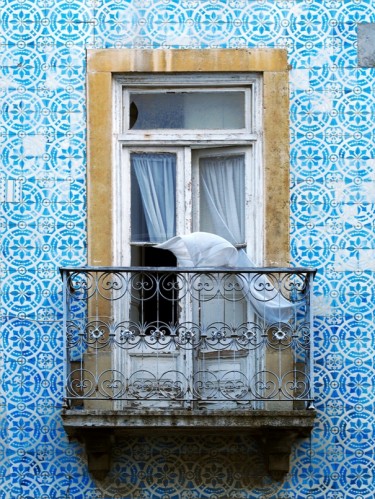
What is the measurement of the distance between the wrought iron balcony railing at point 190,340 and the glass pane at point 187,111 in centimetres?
120

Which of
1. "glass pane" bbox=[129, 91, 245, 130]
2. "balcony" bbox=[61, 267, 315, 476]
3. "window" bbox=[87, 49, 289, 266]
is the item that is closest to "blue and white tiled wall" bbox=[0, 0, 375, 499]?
"window" bbox=[87, 49, 289, 266]

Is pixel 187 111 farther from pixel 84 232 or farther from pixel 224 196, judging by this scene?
pixel 84 232

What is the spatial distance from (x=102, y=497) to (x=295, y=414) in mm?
1565

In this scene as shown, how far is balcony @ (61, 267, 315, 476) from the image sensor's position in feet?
47.0

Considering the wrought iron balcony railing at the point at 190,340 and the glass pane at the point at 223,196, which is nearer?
the wrought iron balcony railing at the point at 190,340

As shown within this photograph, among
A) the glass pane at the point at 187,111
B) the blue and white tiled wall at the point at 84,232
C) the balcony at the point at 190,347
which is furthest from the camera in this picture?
the glass pane at the point at 187,111

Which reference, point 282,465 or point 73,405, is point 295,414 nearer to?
point 282,465

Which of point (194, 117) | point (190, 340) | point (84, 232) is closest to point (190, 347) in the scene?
point (190, 340)

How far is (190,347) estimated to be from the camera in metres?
14.7

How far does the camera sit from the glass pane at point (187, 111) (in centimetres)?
1512

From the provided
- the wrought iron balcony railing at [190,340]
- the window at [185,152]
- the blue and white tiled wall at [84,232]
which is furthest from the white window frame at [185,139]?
the wrought iron balcony railing at [190,340]

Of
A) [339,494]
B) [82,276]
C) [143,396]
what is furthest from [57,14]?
[339,494]

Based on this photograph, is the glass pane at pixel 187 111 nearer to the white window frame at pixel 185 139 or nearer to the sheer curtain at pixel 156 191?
the white window frame at pixel 185 139

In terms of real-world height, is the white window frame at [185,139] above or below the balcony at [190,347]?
above
